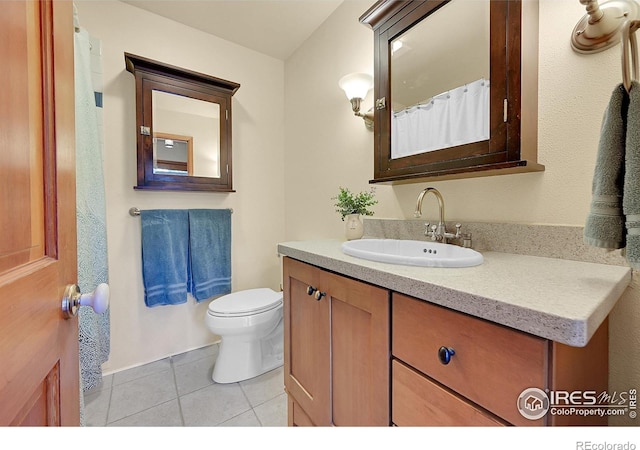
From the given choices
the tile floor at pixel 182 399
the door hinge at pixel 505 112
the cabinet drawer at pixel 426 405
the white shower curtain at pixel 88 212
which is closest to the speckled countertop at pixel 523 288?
the cabinet drawer at pixel 426 405

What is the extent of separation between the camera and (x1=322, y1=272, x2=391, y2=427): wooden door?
0.66 metres

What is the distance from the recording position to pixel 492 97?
839 millimetres

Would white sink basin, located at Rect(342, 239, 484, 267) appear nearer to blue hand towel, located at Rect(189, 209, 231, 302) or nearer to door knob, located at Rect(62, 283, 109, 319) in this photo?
door knob, located at Rect(62, 283, 109, 319)

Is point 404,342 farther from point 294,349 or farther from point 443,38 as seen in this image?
point 443,38

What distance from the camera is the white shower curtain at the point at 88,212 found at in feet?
4.09

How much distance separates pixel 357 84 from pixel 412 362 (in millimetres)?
1285

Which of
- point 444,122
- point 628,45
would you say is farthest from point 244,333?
point 628,45

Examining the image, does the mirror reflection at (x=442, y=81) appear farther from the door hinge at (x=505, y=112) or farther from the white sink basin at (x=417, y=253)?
the white sink basin at (x=417, y=253)

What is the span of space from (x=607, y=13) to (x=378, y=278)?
0.94m

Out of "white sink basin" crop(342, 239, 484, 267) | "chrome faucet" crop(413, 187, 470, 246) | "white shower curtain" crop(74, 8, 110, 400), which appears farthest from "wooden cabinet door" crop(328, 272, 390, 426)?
"white shower curtain" crop(74, 8, 110, 400)

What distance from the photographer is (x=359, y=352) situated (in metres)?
0.74

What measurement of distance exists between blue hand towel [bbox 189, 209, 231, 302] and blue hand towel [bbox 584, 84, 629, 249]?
1874mm

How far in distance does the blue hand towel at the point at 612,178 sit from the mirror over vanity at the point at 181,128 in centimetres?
186

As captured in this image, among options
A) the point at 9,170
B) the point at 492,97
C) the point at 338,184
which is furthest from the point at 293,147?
the point at 9,170
